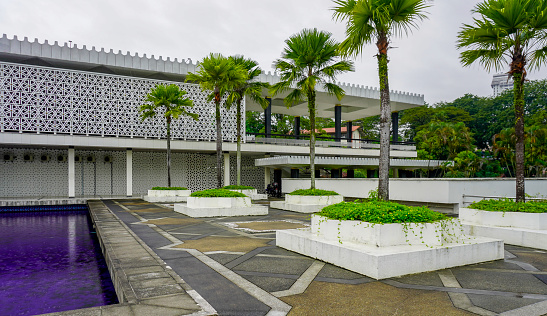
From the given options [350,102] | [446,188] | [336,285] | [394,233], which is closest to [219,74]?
[446,188]

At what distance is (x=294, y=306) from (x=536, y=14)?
9.26 meters

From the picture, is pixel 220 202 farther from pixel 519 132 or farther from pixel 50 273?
pixel 519 132

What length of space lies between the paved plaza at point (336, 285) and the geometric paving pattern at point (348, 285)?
0.01 m

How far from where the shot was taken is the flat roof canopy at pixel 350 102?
31.9m

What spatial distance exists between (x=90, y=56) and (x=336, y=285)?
79.0 feet

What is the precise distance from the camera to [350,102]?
115 ft

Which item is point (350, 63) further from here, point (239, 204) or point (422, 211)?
point (422, 211)

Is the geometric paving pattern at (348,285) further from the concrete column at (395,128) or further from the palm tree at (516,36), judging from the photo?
the concrete column at (395,128)

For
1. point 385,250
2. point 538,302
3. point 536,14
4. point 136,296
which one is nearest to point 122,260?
point 136,296

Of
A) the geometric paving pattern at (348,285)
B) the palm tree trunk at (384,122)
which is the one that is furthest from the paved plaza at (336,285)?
the palm tree trunk at (384,122)

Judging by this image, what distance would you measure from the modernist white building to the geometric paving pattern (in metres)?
19.3

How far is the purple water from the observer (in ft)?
19.0

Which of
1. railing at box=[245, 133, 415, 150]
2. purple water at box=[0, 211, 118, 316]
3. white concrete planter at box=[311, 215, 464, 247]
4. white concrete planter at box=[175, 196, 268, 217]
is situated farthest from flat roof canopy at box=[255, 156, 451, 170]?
white concrete planter at box=[311, 215, 464, 247]

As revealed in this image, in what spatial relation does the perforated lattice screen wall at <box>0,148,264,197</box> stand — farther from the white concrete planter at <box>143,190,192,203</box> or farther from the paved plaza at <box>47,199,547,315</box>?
the paved plaza at <box>47,199,547,315</box>
